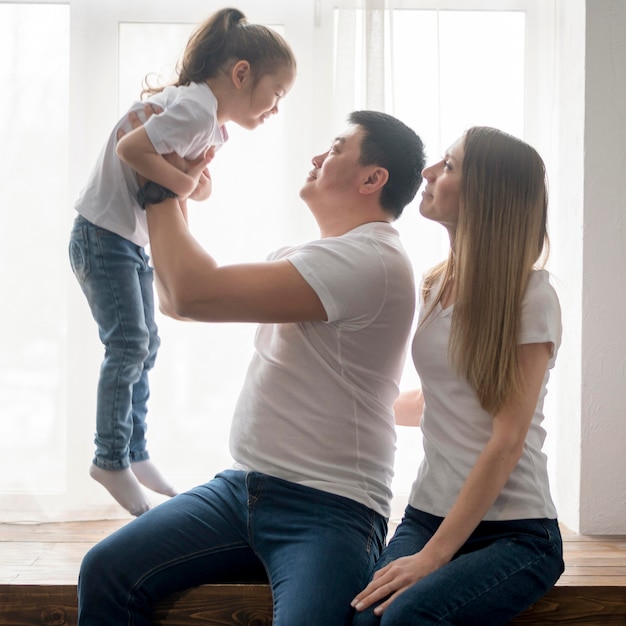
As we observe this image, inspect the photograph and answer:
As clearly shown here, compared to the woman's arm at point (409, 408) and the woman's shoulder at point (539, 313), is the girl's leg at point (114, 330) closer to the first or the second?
the woman's arm at point (409, 408)

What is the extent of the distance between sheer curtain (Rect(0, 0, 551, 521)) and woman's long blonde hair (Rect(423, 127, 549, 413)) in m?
0.83

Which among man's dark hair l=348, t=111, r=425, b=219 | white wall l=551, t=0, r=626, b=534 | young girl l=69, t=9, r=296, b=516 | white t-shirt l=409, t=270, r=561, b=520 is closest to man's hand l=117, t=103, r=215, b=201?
young girl l=69, t=9, r=296, b=516

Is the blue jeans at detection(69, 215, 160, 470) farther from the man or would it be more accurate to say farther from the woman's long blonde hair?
the woman's long blonde hair

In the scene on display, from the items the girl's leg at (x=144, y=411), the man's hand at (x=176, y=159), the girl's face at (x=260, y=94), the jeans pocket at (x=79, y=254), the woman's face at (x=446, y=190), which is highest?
the girl's face at (x=260, y=94)

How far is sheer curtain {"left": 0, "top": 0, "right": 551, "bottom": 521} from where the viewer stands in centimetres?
244

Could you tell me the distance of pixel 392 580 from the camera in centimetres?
141

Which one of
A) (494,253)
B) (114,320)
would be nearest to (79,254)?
(114,320)

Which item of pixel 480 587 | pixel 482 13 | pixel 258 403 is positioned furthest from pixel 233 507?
pixel 482 13

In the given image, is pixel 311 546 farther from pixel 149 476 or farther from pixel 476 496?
pixel 149 476

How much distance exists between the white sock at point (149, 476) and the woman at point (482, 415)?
68 centimetres

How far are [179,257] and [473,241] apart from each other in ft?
1.93

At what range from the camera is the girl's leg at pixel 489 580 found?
135 centimetres

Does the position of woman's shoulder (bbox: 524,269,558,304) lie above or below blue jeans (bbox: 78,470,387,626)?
above

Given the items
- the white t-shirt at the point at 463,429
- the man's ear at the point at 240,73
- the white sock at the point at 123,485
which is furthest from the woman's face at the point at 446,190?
the white sock at the point at 123,485
